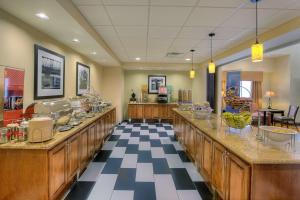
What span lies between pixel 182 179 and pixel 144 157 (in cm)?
107

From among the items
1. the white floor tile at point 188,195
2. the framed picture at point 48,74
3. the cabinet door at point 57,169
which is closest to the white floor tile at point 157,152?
the white floor tile at point 188,195

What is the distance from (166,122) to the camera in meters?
7.88

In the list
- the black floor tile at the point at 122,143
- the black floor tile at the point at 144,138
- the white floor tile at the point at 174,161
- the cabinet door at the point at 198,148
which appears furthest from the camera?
the black floor tile at the point at 144,138

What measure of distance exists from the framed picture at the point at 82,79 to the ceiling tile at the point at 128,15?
2081 millimetres

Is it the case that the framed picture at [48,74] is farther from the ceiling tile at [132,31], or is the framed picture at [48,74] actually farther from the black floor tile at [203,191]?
the black floor tile at [203,191]

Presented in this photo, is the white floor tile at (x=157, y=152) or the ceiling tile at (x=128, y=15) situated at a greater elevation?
the ceiling tile at (x=128, y=15)

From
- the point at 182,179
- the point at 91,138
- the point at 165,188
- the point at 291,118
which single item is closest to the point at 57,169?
the point at 91,138

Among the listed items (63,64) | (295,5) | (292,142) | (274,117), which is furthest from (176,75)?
(292,142)

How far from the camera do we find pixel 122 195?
7.74 ft

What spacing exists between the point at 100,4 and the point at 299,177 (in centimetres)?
279

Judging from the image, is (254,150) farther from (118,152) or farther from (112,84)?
(112,84)

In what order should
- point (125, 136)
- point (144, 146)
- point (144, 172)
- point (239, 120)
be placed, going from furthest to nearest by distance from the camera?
point (125, 136) < point (144, 146) < point (144, 172) < point (239, 120)

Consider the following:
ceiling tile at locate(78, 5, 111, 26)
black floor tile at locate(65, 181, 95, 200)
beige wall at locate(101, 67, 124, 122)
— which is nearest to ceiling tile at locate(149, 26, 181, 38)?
ceiling tile at locate(78, 5, 111, 26)

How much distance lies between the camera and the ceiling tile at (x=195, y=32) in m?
3.29
